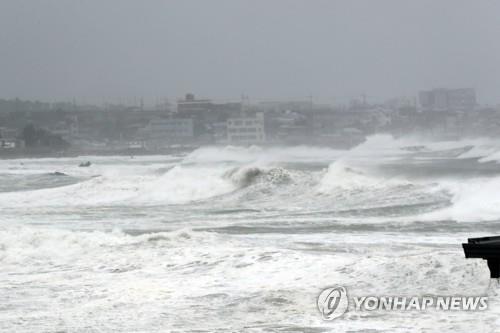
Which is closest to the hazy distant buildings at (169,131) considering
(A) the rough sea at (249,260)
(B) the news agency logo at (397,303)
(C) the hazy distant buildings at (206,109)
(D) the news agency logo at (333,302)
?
(C) the hazy distant buildings at (206,109)

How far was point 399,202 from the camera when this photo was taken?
25.8 metres

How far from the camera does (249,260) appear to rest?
1259 centimetres

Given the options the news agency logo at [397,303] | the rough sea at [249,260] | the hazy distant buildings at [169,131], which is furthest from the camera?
the hazy distant buildings at [169,131]

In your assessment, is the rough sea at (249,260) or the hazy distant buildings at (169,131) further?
the hazy distant buildings at (169,131)

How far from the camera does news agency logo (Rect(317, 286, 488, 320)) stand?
29.2 ft

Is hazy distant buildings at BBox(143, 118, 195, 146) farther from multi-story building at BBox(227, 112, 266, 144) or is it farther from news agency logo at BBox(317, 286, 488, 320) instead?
news agency logo at BBox(317, 286, 488, 320)

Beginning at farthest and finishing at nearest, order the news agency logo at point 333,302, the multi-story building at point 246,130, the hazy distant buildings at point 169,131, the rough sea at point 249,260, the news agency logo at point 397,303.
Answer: the hazy distant buildings at point 169,131, the multi-story building at point 246,130, the rough sea at point 249,260, the news agency logo at point 333,302, the news agency logo at point 397,303

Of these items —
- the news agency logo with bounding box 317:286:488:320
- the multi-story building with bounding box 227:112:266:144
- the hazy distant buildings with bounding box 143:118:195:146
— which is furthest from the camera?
the hazy distant buildings with bounding box 143:118:195:146

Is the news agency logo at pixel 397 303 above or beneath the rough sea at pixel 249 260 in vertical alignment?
above

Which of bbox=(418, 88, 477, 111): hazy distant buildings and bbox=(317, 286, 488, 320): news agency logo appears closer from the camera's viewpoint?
bbox=(317, 286, 488, 320): news agency logo

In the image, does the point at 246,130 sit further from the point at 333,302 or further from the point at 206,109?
the point at 333,302

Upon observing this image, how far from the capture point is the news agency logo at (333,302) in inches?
358

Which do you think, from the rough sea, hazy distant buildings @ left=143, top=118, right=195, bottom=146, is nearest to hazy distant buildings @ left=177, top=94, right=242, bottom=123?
hazy distant buildings @ left=143, top=118, right=195, bottom=146

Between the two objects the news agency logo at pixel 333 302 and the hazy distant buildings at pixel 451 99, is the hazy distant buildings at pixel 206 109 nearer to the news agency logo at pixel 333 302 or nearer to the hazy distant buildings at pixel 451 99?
the hazy distant buildings at pixel 451 99
